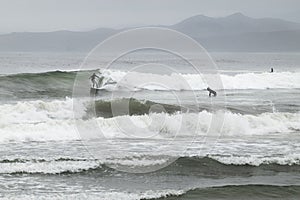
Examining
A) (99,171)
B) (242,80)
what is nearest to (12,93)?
(99,171)

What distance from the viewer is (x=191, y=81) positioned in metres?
50.5

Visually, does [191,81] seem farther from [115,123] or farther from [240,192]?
[240,192]

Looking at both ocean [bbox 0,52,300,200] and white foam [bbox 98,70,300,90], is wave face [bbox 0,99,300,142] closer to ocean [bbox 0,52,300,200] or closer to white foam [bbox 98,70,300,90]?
ocean [bbox 0,52,300,200]

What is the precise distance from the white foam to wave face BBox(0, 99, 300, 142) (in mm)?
14911

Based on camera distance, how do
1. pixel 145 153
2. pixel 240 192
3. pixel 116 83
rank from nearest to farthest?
pixel 240 192
pixel 145 153
pixel 116 83

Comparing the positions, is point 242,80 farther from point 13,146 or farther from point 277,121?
point 13,146

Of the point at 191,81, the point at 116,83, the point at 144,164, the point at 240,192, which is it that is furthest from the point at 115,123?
the point at 191,81

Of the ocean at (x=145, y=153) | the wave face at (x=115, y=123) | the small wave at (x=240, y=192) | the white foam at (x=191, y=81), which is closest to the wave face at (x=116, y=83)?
the white foam at (x=191, y=81)

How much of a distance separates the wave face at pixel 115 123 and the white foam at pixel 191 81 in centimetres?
1491

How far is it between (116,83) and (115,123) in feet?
71.5

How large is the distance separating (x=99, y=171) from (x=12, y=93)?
72.5 ft

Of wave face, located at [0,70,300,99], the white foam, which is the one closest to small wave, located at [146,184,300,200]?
wave face, located at [0,70,300,99]

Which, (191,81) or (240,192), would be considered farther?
(191,81)

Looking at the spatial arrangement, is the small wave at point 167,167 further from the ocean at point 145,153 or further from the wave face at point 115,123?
the wave face at point 115,123
